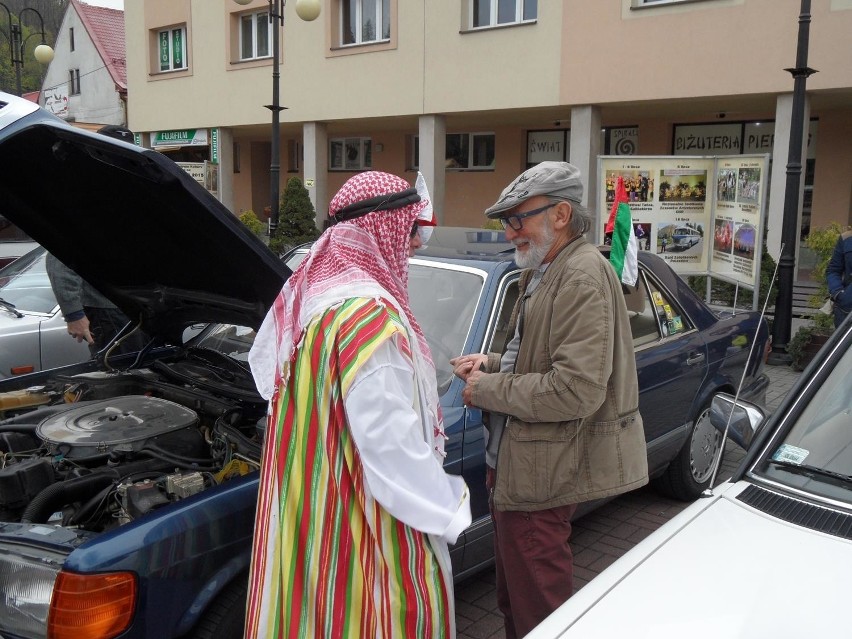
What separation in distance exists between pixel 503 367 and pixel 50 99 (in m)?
35.4

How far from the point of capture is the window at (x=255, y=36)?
19.4 metres

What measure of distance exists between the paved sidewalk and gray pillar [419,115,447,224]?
11.6m

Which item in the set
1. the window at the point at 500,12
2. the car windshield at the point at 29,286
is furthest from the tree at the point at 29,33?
the car windshield at the point at 29,286

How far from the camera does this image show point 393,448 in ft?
6.14

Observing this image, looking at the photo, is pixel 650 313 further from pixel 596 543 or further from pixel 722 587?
pixel 722 587

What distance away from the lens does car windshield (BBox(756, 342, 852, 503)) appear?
2104mm

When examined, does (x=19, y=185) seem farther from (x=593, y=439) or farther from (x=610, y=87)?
(x=610, y=87)

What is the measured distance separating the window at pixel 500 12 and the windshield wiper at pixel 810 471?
1401cm

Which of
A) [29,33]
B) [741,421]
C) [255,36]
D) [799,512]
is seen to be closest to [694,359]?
[741,421]

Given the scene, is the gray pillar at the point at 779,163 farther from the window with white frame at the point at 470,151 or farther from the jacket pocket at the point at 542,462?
the jacket pocket at the point at 542,462

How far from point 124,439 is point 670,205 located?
27.2 ft

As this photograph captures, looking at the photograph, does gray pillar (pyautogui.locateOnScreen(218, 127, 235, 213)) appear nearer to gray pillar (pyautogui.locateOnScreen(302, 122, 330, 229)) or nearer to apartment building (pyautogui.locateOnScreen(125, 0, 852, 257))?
apartment building (pyautogui.locateOnScreen(125, 0, 852, 257))

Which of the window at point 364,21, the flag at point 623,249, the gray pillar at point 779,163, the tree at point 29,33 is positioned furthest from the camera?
the tree at point 29,33

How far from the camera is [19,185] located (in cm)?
304
